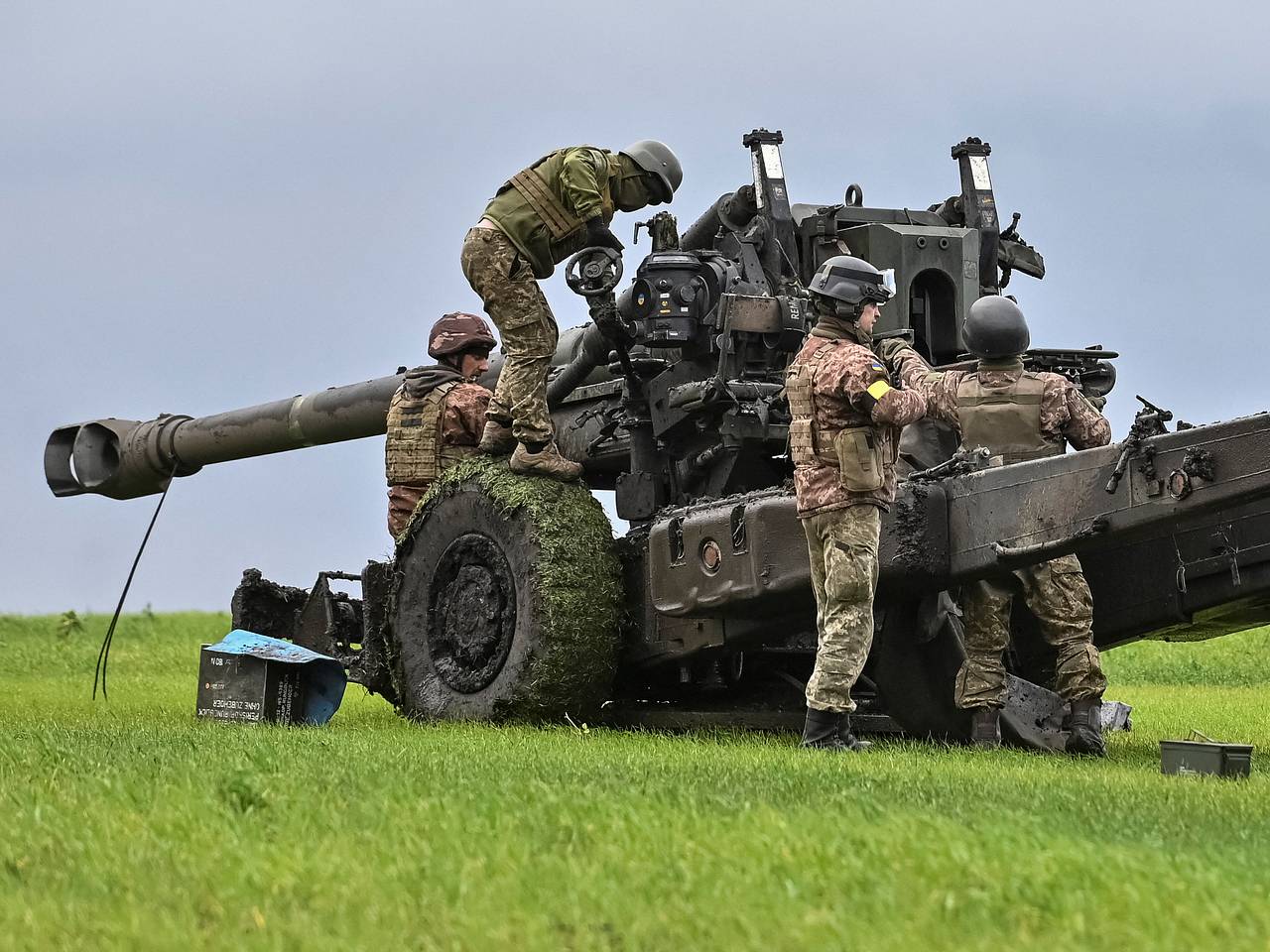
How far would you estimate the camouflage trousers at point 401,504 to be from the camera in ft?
40.9

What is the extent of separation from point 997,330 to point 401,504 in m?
4.19

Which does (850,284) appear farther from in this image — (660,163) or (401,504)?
(401,504)

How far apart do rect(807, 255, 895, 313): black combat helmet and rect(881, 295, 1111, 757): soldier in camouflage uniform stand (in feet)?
3.14

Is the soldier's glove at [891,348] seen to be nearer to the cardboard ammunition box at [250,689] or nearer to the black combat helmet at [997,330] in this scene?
the black combat helmet at [997,330]

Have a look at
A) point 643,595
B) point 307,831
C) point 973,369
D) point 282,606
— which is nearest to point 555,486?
point 643,595

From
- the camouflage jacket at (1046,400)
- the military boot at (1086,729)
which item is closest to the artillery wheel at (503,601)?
the camouflage jacket at (1046,400)

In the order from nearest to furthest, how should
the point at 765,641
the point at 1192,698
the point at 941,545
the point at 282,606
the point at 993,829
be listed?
the point at 993,829
the point at 941,545
the point at 765,641
the point at 282,606
the point at 1192,698

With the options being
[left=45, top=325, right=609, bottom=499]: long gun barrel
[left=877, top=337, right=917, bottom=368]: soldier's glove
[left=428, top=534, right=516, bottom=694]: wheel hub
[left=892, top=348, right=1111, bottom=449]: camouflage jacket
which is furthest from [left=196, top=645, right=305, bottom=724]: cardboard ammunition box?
[left=892, top=348, right=1111, bottom=449]: camouflage jacket

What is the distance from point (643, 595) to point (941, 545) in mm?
1992

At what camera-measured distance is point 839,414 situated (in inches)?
364

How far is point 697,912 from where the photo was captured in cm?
496

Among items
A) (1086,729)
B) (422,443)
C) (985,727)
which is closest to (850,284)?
(985,727)

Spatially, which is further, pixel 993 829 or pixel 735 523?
pixel 735 523

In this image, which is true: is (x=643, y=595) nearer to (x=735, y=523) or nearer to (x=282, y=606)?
(x=735, y=523)
